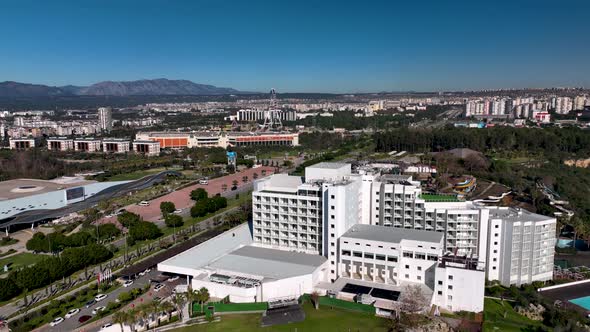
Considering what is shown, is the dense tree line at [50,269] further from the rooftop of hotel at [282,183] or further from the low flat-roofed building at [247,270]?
the rooftop of hotel at [282,183]

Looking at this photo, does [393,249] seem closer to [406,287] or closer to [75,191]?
[406,287]

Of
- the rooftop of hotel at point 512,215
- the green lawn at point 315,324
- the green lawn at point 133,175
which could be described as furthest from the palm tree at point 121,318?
the green lawn at point 133,175

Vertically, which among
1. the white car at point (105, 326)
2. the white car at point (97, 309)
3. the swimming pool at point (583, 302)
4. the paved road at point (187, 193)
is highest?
the paved road at point (187, 193)

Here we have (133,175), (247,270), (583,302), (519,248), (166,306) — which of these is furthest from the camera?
(133,175)

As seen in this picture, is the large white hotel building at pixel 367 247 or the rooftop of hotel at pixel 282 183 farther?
the rooftop of hotel at pixel 282 183

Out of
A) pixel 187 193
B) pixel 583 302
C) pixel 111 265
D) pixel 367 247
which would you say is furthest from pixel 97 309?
pixel 187 193

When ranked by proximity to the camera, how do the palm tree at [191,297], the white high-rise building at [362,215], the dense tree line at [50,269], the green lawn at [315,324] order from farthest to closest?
the white high-rise building at [362,215]
the dense tree line at [50,269]
the palm tree at [191,297]
the green lawn at [315,324]

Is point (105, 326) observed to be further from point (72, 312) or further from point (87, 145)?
point (87, 145)
